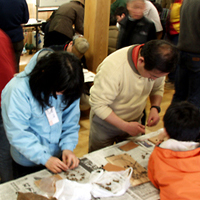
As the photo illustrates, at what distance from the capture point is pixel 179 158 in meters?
1.12

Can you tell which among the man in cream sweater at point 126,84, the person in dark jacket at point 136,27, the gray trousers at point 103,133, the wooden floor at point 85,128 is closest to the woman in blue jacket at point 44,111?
the man in cream sweater at point 126,84

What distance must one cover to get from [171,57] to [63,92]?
2.03 ft

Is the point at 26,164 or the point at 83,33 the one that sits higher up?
the point at 83,33

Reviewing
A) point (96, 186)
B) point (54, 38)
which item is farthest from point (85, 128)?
point (96, 186)

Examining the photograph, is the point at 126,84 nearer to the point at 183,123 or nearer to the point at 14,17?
the point at 183,123

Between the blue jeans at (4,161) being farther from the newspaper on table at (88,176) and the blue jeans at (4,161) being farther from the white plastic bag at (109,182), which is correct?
the white plastic bag at (109,182)

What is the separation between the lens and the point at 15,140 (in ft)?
3.78

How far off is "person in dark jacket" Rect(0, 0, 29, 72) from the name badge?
193 cm

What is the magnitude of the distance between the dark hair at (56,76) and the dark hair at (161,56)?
0.43 metres

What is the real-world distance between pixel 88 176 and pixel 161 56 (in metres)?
0.74

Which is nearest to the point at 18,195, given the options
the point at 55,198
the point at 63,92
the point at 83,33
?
the point at 55,198

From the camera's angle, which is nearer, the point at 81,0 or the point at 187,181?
the point at 187,181

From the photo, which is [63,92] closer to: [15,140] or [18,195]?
[15,140]

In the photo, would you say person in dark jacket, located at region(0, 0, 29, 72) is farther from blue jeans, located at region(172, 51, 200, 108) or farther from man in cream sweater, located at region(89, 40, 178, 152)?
blue jeans, located at region(172, 51, 200, 108)
